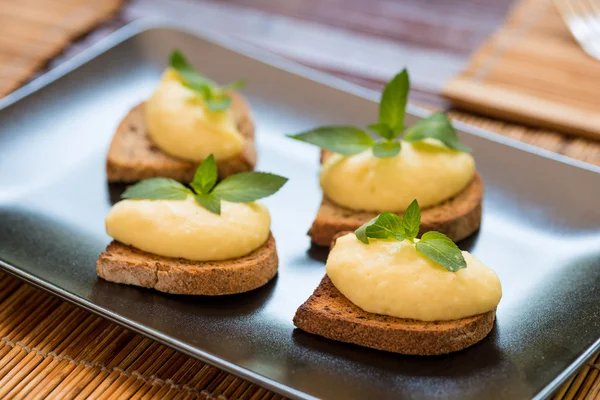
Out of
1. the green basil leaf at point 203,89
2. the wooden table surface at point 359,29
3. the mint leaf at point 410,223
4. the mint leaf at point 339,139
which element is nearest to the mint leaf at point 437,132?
the mint leaf at point 339,139

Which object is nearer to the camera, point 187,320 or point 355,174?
point 187,320

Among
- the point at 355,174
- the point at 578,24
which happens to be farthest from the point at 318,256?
the point at 578,24

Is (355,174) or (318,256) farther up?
(355,174)

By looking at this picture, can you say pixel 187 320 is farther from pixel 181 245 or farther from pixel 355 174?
pixel 355 174

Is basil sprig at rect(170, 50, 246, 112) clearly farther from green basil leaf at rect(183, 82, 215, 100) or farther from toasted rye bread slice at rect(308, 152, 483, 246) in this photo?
toasted rye bread slice at rect(308, 152, 483, 246)

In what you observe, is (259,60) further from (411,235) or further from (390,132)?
(411,235)

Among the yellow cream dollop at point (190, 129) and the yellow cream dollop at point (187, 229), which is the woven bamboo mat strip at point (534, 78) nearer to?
the yellow cream dollop at point (190, 129)

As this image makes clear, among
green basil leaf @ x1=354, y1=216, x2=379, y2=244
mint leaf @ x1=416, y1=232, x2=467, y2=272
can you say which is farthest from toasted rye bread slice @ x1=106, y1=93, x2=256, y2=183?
mint leaf @ x1=416, y1=232, x2=467, y2=272
